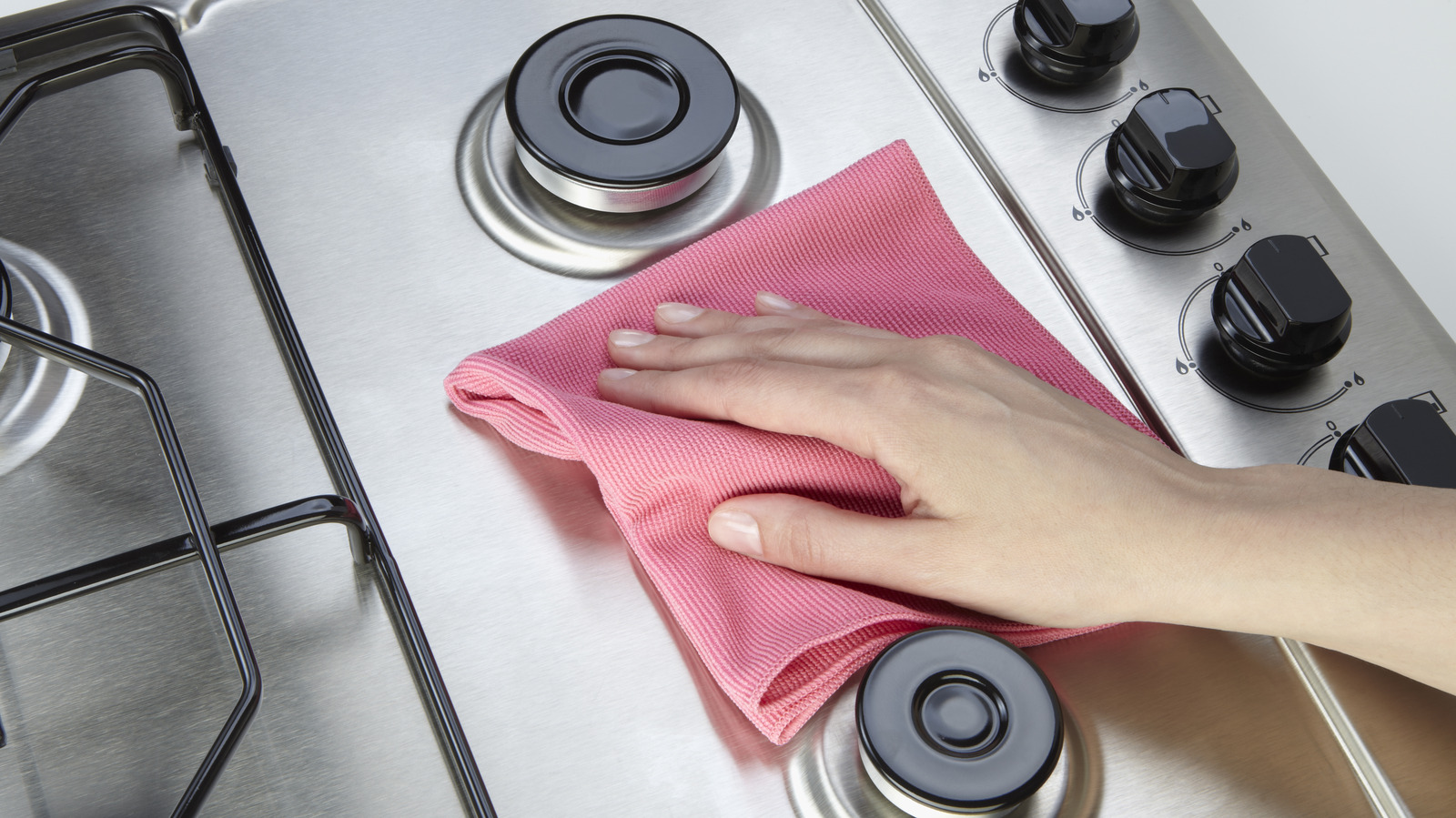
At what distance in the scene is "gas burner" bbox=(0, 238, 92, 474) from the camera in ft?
1.88

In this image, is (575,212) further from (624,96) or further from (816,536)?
(816,536)

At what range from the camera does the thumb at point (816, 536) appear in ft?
1.74

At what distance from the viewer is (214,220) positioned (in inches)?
25.4

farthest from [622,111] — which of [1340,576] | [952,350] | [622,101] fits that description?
[1340,576]

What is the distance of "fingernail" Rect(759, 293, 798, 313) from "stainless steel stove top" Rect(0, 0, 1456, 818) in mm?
77

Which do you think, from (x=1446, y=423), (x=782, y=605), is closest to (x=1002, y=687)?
(x=782, y=605)

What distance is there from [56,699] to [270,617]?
10 cm

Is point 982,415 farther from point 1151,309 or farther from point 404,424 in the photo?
point 404,424

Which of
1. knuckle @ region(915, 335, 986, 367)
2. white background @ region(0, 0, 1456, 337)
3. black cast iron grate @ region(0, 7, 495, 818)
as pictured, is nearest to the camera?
black cast iron grate @ region(0, 7, 495, 818)


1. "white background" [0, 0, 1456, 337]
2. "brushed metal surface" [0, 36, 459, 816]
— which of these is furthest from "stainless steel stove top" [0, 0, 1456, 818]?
"white background" [0, 0, 1456, 337]

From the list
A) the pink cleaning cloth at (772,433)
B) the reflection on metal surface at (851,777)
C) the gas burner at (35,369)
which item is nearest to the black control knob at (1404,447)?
the pink cleaning cloth at (772,433)

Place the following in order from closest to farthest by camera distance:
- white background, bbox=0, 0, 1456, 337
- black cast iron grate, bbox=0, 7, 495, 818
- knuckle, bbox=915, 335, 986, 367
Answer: black cast iron grate, bbox=0, 7, 495, 818 → knuckle, bbox=915, 335, 986, 367 → white background, bbox=0, 0, 1456, 337

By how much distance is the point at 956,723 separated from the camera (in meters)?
0.50

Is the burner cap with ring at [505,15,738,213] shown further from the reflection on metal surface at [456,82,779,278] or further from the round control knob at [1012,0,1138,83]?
the round control knob at [1012,0,1138,83]
